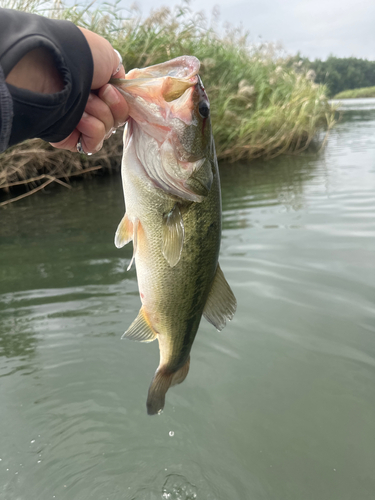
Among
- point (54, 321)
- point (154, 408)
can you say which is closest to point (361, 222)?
point (54, 321)

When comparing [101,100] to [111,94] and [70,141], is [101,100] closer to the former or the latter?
[111,94]

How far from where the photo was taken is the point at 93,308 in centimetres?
376

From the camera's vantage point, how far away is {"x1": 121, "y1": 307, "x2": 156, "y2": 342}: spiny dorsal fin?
1.85 m

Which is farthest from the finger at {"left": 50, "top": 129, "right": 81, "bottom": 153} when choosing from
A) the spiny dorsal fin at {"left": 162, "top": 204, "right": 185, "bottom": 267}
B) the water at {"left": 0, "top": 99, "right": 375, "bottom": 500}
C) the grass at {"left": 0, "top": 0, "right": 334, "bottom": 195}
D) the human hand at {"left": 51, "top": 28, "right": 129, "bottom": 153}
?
the grass at {"left": 0, "top": 0, "right": 334, "bottom": 195}

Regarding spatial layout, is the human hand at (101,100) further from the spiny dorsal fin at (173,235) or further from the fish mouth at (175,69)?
the spiny dorsal fin at (173,235)

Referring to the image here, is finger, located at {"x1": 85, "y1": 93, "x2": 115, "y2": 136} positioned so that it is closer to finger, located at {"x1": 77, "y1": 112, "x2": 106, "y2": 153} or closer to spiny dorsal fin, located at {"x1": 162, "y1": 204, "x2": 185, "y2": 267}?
finger, located at {"x1": 77, "y1": 112, "x2": 106, "y2": 153}

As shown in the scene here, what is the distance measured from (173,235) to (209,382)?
1.61 m

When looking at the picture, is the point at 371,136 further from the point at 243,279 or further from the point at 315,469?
the point at 315,469

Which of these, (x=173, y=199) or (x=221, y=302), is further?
(x=221, y=302)

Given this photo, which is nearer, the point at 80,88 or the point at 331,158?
the point at 80,88

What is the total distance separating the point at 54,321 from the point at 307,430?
7.14ft

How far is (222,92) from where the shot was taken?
31.8ft

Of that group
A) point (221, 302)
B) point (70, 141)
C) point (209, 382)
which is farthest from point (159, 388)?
point (70, 141)

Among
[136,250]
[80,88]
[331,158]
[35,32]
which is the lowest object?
[331,158]
